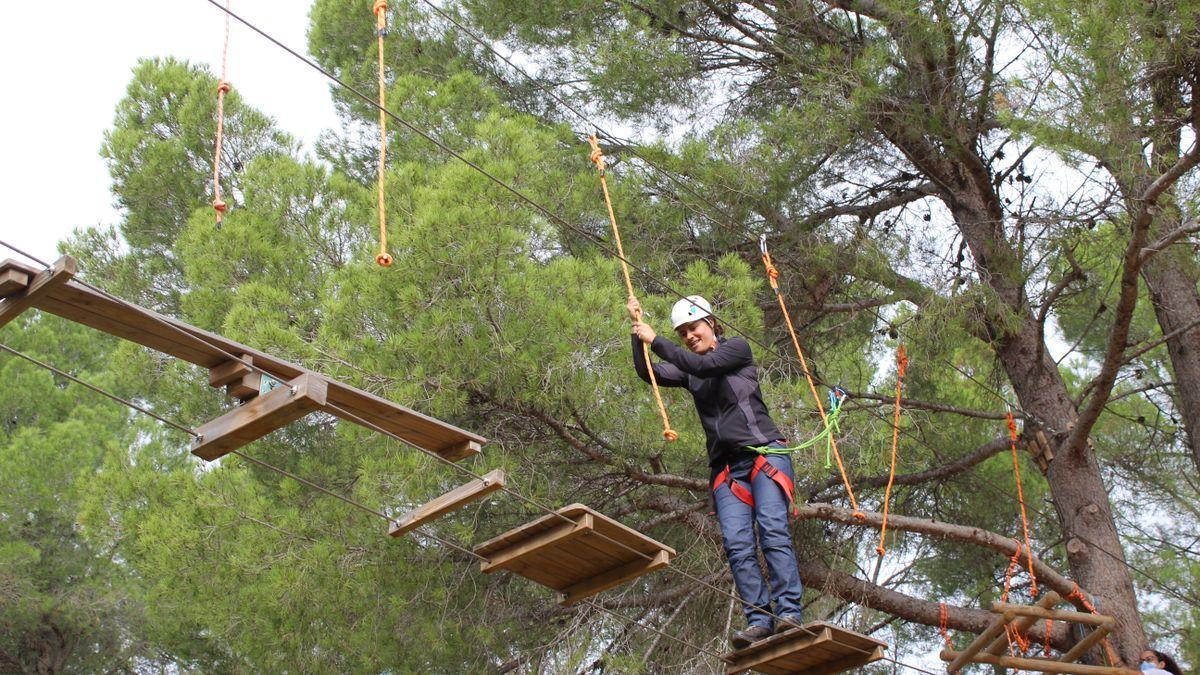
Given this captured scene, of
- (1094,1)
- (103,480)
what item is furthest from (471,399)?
(1094,1)

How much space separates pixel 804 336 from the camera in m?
8.02

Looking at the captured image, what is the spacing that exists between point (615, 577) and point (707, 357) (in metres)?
0.90

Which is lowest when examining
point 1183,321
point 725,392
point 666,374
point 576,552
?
point 576,552

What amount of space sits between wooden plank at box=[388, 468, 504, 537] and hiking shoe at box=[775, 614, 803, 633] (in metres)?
1.16

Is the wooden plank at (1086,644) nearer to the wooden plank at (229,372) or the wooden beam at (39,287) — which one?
the wooden plank at (229,372)

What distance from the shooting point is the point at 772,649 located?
A: 15.2ft

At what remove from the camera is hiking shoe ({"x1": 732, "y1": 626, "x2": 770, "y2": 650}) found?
459 centimetres

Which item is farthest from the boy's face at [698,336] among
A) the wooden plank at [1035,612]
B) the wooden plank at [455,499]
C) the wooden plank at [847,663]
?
the wooden plank at [1035,612]

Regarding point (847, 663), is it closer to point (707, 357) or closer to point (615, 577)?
point (615, 577)

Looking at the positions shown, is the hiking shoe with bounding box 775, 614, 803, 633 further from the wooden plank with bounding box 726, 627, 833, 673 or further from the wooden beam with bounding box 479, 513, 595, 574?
the wooden beam with bounding box 479, 513, 595, 574

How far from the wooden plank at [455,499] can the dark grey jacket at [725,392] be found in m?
0.84

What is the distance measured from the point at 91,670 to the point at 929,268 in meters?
8.08

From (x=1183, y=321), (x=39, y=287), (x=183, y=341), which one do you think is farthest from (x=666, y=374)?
(x=1183, y=321)

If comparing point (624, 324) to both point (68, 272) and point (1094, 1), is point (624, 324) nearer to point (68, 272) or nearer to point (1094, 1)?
point (1094, 1)
